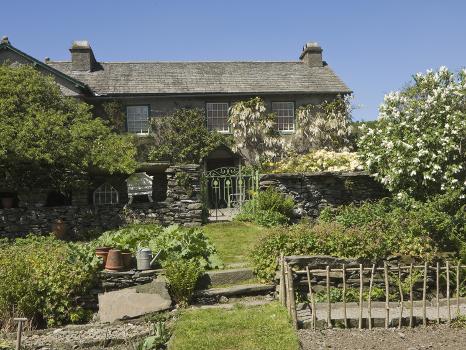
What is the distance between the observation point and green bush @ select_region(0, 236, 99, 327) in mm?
8047

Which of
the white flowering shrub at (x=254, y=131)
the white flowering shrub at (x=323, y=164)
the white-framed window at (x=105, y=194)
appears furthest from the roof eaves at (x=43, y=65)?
the white flowering shrub at (x=323, y=164)

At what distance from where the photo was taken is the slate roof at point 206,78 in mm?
21734

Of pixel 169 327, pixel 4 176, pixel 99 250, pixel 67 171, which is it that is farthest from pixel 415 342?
pixel 4 176

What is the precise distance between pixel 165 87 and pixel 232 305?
1508cm

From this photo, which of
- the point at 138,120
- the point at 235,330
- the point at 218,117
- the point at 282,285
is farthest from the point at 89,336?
the point at 218,117

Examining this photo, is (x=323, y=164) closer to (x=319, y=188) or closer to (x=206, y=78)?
(x=319, y=188)

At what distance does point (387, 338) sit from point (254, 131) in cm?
1542

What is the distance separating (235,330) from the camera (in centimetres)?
704

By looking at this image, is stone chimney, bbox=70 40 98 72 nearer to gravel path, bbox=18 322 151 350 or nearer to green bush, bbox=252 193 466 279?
green bush, bbox=252 193 466 279

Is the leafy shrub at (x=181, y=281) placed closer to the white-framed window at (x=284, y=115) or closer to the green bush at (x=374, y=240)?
the green bush at (x=374, y=240)

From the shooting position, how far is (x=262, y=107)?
2191 cm

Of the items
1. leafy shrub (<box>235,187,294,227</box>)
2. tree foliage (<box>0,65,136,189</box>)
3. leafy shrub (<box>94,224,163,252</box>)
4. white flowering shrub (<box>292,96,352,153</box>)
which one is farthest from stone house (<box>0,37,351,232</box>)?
leafy shrub (<box>94,224,163,252</box>)

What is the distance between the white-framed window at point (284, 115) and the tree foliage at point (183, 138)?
2921 mm

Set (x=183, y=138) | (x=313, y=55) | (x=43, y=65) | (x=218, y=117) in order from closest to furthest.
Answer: (x=43, y=65), (x=183, y=138), (x=218, y=117), (x=313, y=55)
